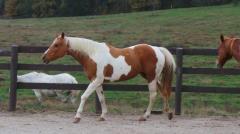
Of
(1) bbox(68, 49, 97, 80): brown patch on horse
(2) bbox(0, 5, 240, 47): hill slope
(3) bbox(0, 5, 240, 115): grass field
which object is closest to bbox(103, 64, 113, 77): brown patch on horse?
(1) bbox(68, 49, 97, 80): brown patch on horse

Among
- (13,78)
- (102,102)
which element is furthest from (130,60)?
(13,78)

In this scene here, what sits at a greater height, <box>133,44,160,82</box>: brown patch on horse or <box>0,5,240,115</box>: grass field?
<box>133,44,160,82</box>: brown patch on horse

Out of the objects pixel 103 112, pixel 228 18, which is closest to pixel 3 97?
pixel 103 112

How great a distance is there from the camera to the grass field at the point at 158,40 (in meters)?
13.4

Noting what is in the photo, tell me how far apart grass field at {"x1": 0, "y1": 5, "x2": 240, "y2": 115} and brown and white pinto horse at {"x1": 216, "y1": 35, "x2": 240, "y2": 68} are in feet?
5.65

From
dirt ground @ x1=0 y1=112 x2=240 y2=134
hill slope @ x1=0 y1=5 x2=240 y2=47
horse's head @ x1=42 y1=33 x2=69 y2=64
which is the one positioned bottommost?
hill slope @ x1=0 y1=5 x2=240 y2=47

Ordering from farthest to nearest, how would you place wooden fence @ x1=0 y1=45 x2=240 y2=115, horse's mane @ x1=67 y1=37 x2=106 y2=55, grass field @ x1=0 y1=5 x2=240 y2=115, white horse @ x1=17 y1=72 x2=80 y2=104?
1. white horse @ x1=17 y1=72 x2=80 y2=104
2. grass field @ x1=0 y1=5 x2=240 y2=115
3. wooden fence @ x1=0 y1=45 x2=240 y2=115
4. horse's mane @ x1=67 y1=37 x2=106 y2=55

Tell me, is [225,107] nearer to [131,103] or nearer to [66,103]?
[131,103]

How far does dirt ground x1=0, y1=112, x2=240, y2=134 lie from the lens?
31.5ft

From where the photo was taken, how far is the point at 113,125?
10.3m

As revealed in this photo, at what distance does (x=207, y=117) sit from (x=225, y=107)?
6.14ft

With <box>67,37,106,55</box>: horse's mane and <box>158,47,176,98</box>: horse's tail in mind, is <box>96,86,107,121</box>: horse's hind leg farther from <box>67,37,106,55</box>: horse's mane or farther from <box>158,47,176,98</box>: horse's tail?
<box>158,47,176,98</box>: horse's tail

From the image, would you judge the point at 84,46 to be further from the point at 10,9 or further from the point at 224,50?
the point at 10,9

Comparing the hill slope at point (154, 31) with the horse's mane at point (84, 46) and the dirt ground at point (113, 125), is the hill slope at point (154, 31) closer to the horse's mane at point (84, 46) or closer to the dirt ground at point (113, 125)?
the dirt ground at point (113, 125)
